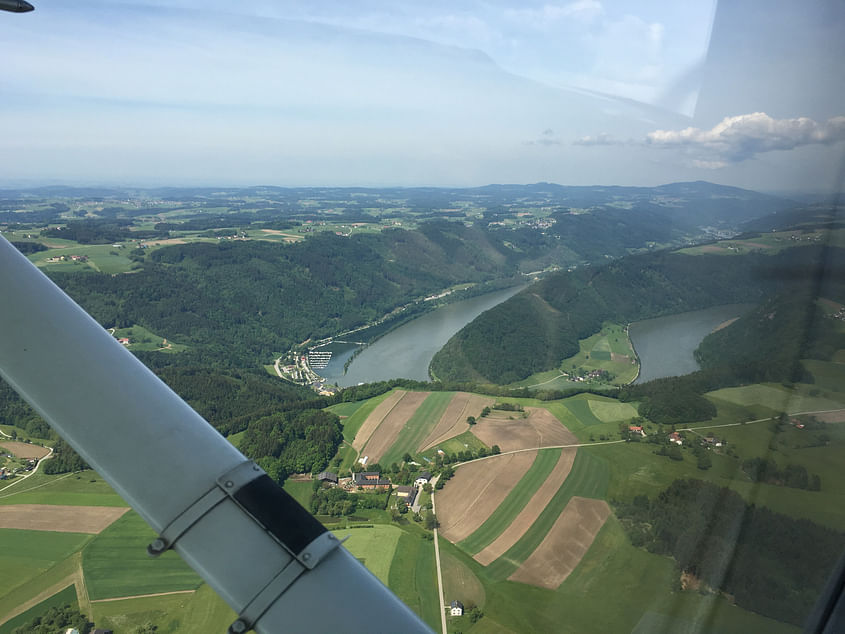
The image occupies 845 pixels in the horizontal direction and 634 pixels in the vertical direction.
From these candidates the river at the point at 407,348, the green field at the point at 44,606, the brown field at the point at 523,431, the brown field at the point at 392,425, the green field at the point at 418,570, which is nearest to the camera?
the green field at the point at 418,570

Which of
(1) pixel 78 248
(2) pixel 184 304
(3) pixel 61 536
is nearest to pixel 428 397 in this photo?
(3) pixel 61 536

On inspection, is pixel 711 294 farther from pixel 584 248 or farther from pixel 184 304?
pixel 184 304

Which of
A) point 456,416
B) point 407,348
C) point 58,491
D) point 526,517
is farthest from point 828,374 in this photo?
point 407,348

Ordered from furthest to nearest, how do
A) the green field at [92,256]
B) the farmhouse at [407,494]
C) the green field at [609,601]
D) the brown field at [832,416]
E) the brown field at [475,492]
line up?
1. the green field at [92,256]
2. the farmhouse at [407,494]
3. the brown field at [475,492]
4. the green field at [609,601]
5. the brown field at [832,416]

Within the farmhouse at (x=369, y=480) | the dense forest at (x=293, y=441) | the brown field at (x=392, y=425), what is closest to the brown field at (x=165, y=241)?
the dense forest at (x=293, y=441)

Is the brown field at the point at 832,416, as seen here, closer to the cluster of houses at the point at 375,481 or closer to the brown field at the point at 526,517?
the brown field at the point at 526,517

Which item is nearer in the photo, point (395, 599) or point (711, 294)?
point (395, 599)
